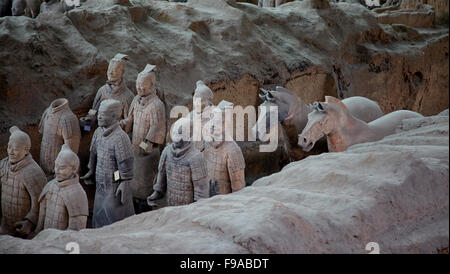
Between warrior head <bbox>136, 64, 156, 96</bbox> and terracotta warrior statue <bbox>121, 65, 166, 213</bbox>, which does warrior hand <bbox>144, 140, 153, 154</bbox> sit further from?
warrior head <bbox>136, 64, 156, 96</bbox>

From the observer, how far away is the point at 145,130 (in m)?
6.20

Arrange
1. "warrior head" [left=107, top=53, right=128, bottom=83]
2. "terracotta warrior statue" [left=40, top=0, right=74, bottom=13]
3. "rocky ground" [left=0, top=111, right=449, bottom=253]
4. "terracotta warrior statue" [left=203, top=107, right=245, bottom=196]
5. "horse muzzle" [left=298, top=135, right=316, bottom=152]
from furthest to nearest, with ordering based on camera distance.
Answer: "terracotta warrior statue" [left=40, top=0, right=74, bottom=13] → "warrior head" [left=107, top=53, right=128, bottom=83] → "horse muzzle" [left=298, top=135, right=316, bottom=152] → "terracotta warrior statue" [left=203, top=107, right=245, bottom=196] → "rocky ground" [left=0, top=111, right=449, bottom=253]

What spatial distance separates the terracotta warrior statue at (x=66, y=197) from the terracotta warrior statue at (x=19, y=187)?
380mm

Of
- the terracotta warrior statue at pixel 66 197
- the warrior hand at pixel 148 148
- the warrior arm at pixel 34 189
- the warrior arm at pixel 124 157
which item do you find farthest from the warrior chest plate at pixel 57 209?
the warrior hand at pixel 148 148

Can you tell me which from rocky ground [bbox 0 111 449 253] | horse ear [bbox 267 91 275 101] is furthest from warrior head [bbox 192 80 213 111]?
rocky ground [bbox 0 111 449 253]

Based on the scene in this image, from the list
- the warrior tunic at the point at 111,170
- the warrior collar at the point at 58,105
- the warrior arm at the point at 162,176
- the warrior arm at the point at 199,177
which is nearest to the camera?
the warrior arm at the point at 199,177

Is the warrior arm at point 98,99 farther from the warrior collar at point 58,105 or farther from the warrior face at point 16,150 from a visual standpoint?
the warrior face at point 16,150

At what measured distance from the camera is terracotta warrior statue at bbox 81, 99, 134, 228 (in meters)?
5.15

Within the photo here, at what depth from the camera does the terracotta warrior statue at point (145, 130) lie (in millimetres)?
6082

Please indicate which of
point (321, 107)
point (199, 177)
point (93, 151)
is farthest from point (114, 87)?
point (321, 107)

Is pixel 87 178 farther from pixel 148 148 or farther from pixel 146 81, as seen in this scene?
pixel 146 81

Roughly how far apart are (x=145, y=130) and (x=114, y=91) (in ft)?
1.69

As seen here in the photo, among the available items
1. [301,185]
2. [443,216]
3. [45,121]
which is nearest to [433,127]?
[301,185]

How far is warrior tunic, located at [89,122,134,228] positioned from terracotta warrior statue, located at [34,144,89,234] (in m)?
0.80
